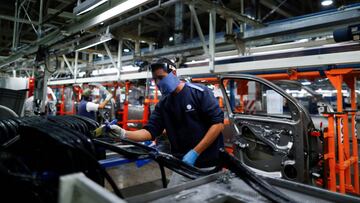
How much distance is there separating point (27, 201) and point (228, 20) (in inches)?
143

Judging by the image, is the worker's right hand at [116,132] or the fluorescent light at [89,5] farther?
the fluorescent light at [89,5]

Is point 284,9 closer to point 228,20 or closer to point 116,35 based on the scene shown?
point 228,20

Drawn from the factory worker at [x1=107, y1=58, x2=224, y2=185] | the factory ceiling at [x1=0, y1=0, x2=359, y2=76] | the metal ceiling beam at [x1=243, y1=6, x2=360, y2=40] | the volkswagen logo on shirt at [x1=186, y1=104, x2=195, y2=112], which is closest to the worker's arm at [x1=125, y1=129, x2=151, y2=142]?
the factory worker at [x1=107, y1=58, x2=224, y2=185]

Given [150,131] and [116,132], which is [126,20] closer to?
[150,131]

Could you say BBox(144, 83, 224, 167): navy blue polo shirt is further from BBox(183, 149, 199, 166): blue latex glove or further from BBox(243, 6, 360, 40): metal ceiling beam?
BBox(243, 6, 360, 40): metal ceiling beam

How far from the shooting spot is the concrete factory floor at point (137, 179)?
12.4 feet

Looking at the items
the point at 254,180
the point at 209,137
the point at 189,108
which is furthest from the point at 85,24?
the point at 254,180

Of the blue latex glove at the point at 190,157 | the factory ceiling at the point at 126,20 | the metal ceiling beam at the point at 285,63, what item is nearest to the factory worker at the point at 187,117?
the blue latex glove at the point at 190,157

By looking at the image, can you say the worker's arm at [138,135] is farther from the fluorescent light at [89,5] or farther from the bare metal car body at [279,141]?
the fluorescent light at [89,5]

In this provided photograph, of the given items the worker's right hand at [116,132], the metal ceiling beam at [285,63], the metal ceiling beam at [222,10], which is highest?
the metal ceiling beam at [222,10]

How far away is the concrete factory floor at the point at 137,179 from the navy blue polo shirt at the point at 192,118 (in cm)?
181

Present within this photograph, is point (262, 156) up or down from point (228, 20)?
down

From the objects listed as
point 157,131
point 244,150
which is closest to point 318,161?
point 244,150

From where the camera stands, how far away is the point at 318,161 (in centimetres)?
281
